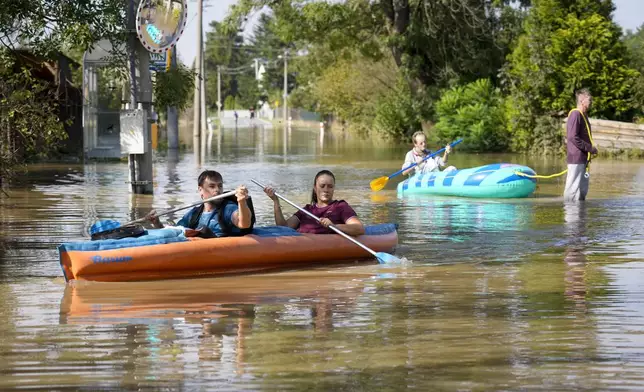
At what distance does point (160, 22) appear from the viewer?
58.6 ft

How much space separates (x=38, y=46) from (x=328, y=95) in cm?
4970

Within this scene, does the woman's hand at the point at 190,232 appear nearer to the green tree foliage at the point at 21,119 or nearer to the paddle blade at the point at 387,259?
the paddle blade at the point at 387,259

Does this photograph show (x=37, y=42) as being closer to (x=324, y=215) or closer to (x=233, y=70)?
(x=324, y=215)

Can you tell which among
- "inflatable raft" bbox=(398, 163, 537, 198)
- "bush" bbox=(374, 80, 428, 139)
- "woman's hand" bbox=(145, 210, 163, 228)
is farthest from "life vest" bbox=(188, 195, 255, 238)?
"bush" bbox=(374, 80, 428, 139)

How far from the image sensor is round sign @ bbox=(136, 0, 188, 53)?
1762cm

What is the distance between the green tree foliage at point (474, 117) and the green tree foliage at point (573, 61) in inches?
125

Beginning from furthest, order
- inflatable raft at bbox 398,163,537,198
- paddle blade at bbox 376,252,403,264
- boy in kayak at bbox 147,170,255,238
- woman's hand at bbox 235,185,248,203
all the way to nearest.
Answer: inflatable raft at bbox 398,163,537,198
paddle blade at bbox 376,252,403,264
boy in kayak at bbox 147,170,255,238
woman's hand at bbox 235,185,248,203

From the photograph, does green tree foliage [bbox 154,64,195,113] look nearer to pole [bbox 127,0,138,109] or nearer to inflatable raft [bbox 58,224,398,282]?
pole [bbox 127,0,138,109]

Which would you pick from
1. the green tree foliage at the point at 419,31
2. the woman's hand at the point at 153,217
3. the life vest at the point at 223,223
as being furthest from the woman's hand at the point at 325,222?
the green tree foliage at the point at 419,31

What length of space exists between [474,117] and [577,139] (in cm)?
2121

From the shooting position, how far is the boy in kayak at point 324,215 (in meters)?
11.8

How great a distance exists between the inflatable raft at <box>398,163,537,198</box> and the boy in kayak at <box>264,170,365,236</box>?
7220 mm

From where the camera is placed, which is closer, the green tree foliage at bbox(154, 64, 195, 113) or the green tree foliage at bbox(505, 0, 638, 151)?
the green tree foliage at bbox(154, 64, 195, 113)

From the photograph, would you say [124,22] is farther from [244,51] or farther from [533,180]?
A: [244,51]
